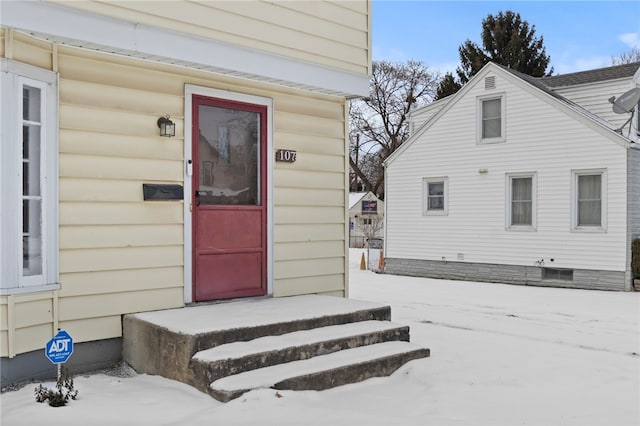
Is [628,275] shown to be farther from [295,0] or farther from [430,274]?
[295,0]

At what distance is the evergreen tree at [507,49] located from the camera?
27969 millimetres

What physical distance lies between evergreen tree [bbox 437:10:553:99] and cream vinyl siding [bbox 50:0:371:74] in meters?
23.0


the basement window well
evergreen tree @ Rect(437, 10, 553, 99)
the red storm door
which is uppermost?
evergreen tree @ Rect(437, 10, 553, 99)

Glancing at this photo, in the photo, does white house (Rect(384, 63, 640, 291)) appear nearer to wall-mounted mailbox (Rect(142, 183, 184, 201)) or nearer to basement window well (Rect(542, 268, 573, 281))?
basement window well (Rect(542, 268, 573, 281))

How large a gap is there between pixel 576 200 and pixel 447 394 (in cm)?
977

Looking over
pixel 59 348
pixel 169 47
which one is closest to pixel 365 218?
pixel 169 47

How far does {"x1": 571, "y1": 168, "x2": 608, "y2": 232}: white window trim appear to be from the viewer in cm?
1201

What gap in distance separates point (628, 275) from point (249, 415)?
35.4 ft

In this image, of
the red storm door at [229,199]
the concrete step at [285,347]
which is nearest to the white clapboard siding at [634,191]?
the concrete step at [285,347]

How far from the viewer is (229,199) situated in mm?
5543

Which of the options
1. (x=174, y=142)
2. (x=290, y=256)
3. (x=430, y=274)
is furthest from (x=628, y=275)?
(x=174, y=142)

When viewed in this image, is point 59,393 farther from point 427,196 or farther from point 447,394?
point 427,196

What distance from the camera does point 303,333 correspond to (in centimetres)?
461

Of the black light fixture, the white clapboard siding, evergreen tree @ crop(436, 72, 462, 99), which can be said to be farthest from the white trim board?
evergreen tree @ crop(436, 72, 462, 99)
